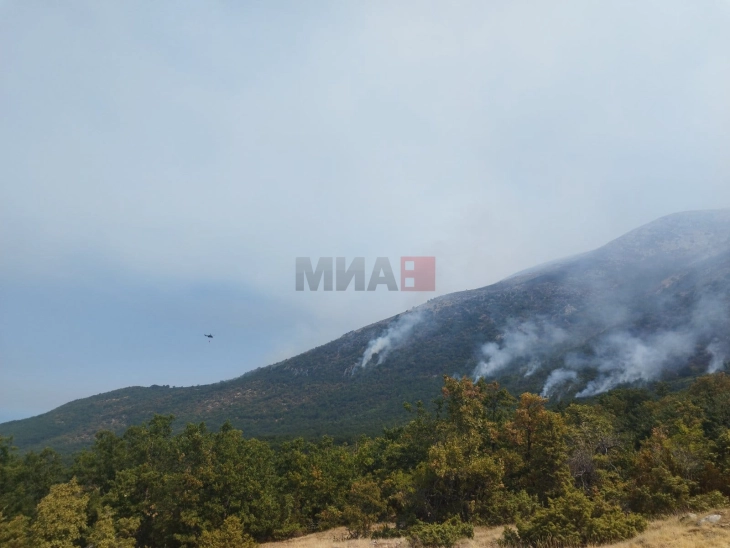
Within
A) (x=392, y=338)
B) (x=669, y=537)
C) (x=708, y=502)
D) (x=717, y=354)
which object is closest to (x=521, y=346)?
(x=392, y=338)

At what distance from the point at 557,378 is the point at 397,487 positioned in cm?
8324

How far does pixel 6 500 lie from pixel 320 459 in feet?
56.7

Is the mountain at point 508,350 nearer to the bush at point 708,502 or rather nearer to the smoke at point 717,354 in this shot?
the smoke at point 717,354

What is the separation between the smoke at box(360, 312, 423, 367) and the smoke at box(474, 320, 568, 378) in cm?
3329

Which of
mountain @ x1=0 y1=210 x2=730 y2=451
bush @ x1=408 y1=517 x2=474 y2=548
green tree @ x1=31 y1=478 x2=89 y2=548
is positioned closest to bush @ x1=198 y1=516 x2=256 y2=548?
green tree @ x1=31 y1=478 x2=89 y2=548

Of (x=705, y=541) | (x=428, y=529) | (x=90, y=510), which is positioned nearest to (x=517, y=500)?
(x=428, y=529)

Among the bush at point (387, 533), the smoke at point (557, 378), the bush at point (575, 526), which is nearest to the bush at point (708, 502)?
the bush at point (575, 526)

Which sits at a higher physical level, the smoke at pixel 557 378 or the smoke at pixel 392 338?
the smoke at pixel 392 338

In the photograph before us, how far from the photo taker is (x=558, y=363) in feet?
341

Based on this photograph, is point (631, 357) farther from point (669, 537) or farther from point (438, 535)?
point (669, 537)

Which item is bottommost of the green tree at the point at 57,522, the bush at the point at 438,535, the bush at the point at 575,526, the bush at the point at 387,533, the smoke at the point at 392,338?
the bush at the point at 387,533

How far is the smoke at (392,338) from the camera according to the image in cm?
14700

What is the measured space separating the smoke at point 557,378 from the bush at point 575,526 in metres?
82.7

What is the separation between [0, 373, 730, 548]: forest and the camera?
15.7 meters
